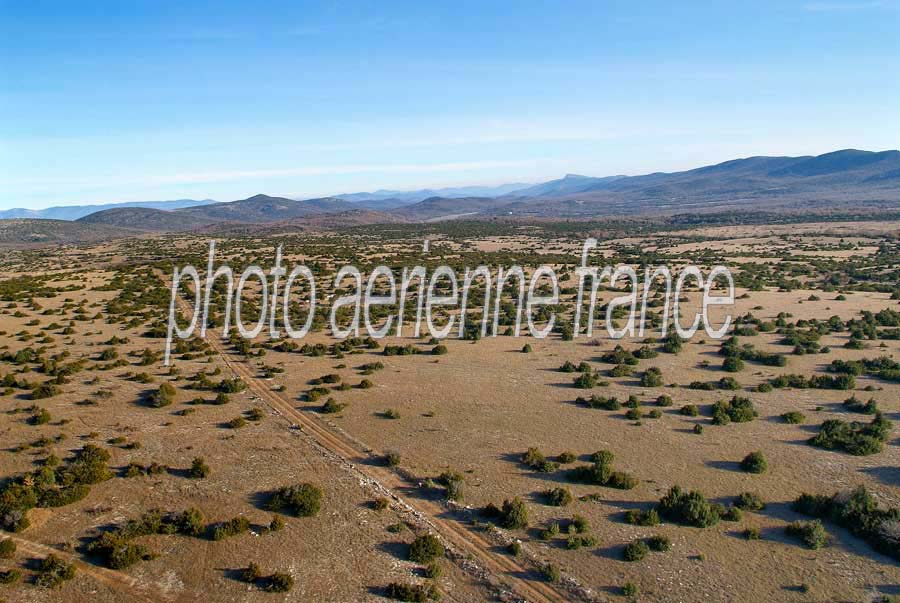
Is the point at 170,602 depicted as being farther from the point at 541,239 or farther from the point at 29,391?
the point at 541,239

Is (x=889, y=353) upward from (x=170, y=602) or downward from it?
upward

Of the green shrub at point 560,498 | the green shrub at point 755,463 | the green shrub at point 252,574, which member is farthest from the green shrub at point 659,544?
the green shrub at point 252,574

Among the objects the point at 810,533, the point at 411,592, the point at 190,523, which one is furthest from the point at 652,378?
the point at 190,523

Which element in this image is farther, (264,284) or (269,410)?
(264,284)

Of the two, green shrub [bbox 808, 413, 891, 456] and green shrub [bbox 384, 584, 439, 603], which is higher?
green shrub [bbox 808, 413, 891, 456]

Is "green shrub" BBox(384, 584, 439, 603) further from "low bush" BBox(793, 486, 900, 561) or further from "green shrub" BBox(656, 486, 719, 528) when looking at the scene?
"low bush" BBox(793, 486, 900, 561)

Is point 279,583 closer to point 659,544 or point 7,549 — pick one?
point 7,549

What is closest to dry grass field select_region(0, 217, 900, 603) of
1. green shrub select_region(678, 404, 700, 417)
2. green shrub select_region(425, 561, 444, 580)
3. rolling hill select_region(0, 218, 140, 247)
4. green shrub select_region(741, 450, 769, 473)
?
green shrub select_region(425, 561, 444, 580)

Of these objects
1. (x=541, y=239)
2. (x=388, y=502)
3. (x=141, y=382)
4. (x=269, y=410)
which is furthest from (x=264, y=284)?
(x=541, y=239)

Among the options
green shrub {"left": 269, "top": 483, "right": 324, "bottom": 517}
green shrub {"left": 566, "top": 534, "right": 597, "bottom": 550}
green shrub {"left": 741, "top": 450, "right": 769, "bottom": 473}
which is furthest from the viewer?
green shrub {"left": 741, "top": 450, "right": 769, "bottom": 473}
